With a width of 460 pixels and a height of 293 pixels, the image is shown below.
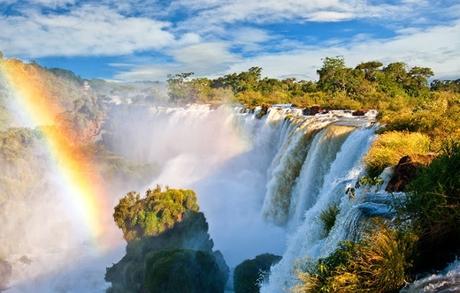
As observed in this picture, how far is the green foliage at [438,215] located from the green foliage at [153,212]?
16532 mm

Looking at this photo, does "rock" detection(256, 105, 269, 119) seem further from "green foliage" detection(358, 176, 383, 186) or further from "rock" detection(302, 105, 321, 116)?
"green foliage" detection(358, 176, 383, 186)

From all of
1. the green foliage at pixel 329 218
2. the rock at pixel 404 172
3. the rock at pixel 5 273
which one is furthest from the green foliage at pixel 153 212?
the rock at pixel 404 172

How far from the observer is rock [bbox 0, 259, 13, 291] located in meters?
29.4

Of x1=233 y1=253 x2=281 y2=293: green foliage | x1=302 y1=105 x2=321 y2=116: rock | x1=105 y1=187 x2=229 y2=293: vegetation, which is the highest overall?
x1=302 y1=105 x2=321 y2=116: rock

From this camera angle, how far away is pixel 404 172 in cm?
941

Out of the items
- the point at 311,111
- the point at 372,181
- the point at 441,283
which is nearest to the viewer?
the point at 441,283

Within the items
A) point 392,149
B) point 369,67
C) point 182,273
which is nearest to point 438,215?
point 392,149

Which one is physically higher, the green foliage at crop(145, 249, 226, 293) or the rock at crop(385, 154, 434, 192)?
the rock at crop(385, 154, 434, 192)

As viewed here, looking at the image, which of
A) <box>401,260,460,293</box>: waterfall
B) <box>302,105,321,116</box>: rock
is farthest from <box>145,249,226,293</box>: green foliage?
<box>302,105,321,116</box>: rock

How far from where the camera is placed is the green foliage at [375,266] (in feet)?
20.7

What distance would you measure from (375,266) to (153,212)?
17.1 m

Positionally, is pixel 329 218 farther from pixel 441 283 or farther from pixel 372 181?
pixel 441 283

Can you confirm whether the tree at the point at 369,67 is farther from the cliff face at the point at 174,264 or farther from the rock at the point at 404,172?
the rock at the point at 404,172

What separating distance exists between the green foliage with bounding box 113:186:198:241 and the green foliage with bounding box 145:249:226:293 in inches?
113
